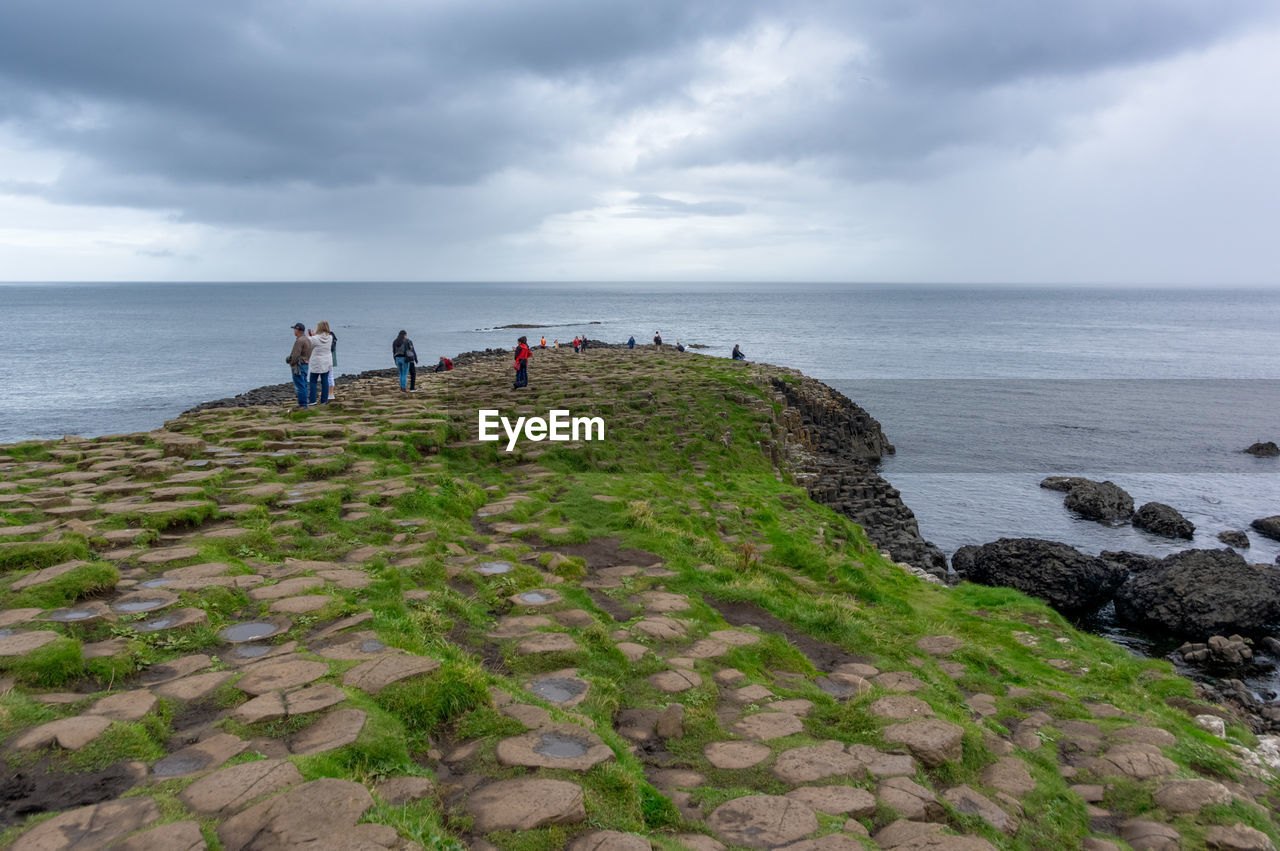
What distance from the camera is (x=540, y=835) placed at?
13.9ft

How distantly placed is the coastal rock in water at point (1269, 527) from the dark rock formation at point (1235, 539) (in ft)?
4.00

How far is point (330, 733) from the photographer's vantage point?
190 inches

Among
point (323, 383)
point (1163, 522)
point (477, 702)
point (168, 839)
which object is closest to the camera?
point (168, 839)

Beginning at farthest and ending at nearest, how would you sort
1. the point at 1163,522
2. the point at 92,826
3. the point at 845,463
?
the point at 845,463, the point at 1163,522, the point at 92,826

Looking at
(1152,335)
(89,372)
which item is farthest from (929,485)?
(1152,335)

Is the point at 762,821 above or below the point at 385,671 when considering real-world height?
below

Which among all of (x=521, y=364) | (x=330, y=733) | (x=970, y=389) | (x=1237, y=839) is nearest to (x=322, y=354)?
(x=521, y=364)

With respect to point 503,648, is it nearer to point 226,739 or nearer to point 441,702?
point 441,702

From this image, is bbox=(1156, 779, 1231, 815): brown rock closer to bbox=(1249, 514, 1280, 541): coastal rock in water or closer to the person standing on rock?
the person standing on rock

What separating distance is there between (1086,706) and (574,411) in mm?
14159

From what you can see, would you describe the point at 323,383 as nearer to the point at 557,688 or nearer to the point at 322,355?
the point at 322,355

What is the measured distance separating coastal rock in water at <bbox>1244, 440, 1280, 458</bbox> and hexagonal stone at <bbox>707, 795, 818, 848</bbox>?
45.7m

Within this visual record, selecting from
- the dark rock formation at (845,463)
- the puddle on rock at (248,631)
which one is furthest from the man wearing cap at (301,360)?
the puddle on rock at (248,631)

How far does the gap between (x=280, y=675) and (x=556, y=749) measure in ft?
7.18
